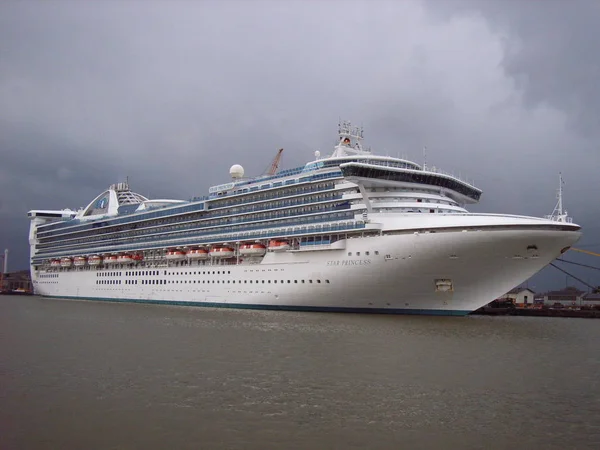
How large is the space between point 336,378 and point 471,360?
650 centimetres

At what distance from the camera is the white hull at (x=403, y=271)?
32.2 meters

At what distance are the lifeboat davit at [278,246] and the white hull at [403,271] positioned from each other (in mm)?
427

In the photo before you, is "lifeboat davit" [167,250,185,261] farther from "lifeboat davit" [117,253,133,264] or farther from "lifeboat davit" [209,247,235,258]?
"lifeboat davit" [117,253,133,264]

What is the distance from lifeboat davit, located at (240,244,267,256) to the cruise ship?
0.09 metres

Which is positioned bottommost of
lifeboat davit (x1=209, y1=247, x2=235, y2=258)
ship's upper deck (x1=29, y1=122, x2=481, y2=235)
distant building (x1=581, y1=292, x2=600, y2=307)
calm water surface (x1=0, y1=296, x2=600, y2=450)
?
distant building (x1=581, y1=292, x2=600, y2=307)

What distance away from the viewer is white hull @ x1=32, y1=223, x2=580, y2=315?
106ft

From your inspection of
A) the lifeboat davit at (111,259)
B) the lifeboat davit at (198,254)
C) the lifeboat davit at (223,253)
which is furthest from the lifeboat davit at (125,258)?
the lifeboat davit at (223,253)

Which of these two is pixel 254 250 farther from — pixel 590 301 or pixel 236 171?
pixel 590 301

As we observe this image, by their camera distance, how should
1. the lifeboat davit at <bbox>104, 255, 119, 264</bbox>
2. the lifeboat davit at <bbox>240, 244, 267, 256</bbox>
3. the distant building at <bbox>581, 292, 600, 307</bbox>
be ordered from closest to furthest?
1. the lifeboat davit at <bbox>240, 244, 267, 256</bbox>
2. the lifeboat davit at <bbox>104, 255, 119, 264</bbox>
3. the distant building at <bbox>581, 292, 600, 307</bbox>

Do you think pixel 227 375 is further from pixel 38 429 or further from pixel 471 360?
pixel 471 360

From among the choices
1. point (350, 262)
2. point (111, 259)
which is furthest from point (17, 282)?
point (350, 262)

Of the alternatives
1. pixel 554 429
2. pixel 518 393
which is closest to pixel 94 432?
pixel 554 429

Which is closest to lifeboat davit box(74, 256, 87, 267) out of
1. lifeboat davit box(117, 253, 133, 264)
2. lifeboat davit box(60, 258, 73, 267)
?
lifeboat davit box(60, 258, 73, 267)

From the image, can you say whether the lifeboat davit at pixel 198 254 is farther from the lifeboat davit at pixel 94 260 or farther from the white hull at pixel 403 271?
the lifeboat davit at pixel 94 260
